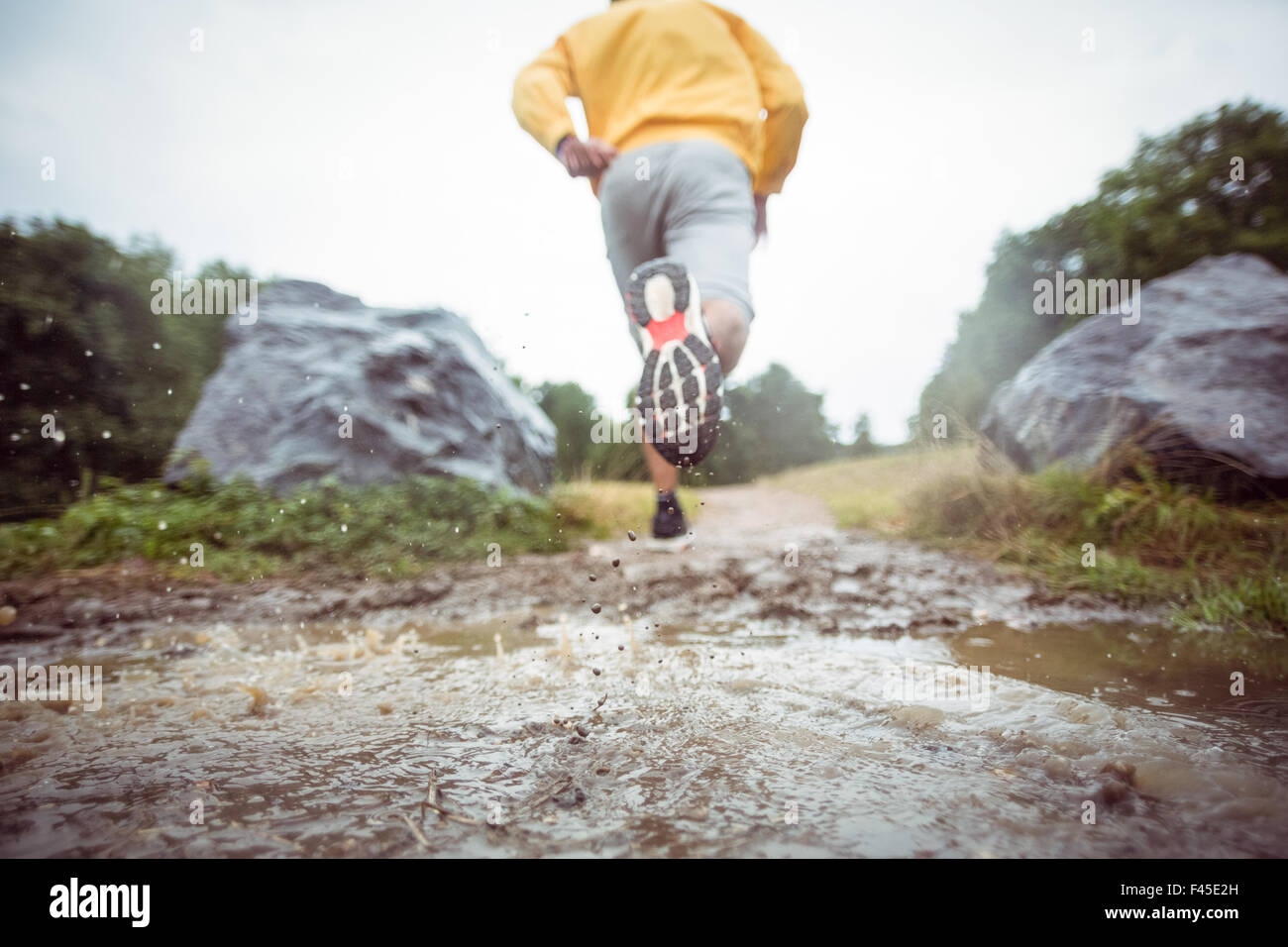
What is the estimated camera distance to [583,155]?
2.38 m

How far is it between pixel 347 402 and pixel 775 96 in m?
4.10

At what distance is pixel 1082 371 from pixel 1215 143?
306 inches

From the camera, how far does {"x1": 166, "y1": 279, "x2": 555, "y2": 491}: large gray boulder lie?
485cm

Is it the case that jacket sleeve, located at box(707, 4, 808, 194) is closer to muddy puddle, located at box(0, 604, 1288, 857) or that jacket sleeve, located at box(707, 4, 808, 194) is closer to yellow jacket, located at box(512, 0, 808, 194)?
yellow jacket, located at box(512, 0, 808, 194)

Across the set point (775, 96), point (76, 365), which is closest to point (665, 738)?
point (775, 96)

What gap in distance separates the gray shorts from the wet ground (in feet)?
4.32

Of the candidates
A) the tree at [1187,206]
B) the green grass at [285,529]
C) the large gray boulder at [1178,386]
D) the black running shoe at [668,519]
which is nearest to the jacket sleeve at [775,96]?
the black running shoe at [668,519]

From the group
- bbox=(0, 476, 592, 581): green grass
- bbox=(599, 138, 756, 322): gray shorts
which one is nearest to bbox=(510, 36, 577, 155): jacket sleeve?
bbox=(599, 138, 756, 322): gray shorts

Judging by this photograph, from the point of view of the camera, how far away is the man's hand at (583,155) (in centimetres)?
237

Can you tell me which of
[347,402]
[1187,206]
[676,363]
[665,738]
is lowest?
[665,738]

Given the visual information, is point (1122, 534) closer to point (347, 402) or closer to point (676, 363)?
point (676, 363)

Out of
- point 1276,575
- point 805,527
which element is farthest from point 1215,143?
point 1276,575
